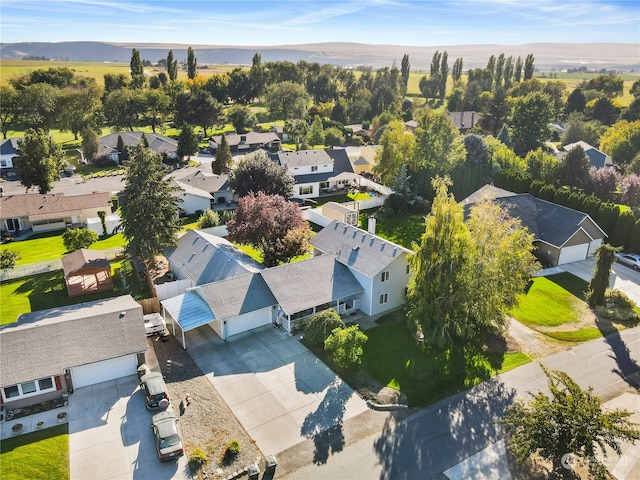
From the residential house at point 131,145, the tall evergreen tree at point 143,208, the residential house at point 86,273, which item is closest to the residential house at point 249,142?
the residential house at point 131,145

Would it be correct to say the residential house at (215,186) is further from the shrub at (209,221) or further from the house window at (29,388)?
the house window at (29,388)

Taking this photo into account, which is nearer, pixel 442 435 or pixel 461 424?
pixel 442 435

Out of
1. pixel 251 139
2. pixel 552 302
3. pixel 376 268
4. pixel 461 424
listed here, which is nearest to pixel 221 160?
pixel 251 139

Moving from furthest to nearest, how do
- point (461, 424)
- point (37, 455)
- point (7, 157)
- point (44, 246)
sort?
point (7, 157), point (44, 246), point (461, 424), point (37, 455)

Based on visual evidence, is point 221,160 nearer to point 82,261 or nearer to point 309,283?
point 82,261

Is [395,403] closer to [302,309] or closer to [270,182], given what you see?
[302,309]

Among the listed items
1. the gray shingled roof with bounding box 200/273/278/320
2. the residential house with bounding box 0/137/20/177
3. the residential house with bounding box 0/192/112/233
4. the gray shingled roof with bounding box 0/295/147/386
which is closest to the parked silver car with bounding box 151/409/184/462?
the gray shingled roof with bounding box 0/295/147/386
